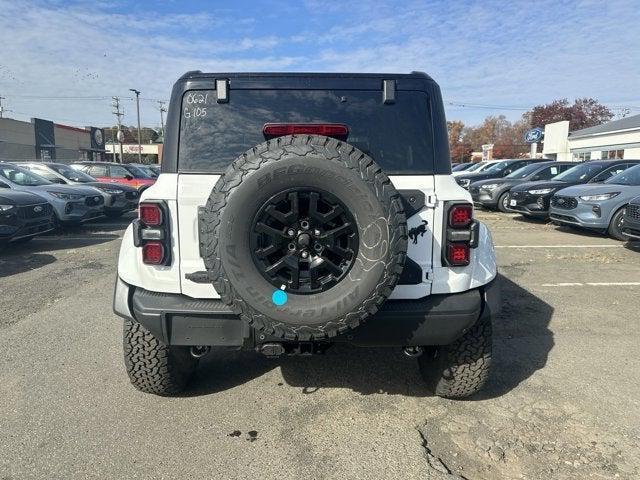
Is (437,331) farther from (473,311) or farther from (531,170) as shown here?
(531,170)

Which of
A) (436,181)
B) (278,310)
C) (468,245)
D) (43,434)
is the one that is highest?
(436,181)

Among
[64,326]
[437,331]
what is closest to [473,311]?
[437,331]

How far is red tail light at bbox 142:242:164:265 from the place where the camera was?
2590 mm

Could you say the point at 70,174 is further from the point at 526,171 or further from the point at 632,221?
the point at 526,171

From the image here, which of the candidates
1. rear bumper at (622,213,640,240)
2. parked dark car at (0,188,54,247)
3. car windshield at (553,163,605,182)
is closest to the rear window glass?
parked dark car at (0,188,54,247)

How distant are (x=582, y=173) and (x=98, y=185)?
1286cm

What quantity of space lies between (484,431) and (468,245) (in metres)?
1.11

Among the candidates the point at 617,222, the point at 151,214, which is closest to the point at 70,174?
the point at 151,214

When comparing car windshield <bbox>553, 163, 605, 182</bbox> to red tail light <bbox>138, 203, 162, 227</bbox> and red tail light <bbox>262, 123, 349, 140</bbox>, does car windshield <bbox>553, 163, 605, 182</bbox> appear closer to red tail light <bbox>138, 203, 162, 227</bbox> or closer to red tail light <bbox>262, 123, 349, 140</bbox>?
red tail light <bbox>262, 123, 349, 140</bbox>

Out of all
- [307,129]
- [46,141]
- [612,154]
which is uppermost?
[46,141]

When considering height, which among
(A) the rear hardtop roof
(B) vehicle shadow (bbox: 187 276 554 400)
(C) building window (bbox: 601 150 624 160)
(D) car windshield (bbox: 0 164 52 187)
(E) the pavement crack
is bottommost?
(E) the pavement crack

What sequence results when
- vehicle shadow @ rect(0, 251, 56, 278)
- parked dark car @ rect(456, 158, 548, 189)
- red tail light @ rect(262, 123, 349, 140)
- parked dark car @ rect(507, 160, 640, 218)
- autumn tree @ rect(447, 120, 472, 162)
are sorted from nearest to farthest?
red tail light @ rect(262, 123, 349, 140)
vehicle shadow @ rect(0, 251, 56, 278)
parked dark car @ rect(507, 160, 640, 218)
parked dark car @ rect(456, 158, 548, 189)
autumn tree @ rect(447, 120, 472, 162)

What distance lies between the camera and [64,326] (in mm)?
4508

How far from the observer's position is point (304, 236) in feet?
7.45
